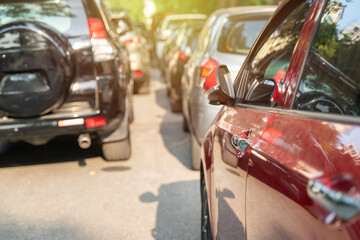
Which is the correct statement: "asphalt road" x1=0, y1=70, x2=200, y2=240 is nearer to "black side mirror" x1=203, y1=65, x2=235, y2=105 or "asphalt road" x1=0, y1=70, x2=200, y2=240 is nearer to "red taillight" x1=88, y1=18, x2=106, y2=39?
"black side mirror" x1=203, y1=65, x2=235, y2=105

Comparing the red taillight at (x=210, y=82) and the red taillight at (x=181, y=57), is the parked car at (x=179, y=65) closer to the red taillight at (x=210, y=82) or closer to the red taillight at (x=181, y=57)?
the red taillight at (x=181, y=57)

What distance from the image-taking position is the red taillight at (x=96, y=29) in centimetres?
516

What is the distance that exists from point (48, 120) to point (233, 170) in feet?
10.6

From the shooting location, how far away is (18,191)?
16.8 ft

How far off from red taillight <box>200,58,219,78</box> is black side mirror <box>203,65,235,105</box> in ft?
7.69

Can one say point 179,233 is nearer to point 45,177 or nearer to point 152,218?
point 152,218

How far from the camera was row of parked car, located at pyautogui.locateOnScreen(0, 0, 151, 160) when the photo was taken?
4.88 m

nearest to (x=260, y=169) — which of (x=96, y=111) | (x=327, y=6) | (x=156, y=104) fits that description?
(x=327, y=6)

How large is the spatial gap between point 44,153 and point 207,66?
291cm

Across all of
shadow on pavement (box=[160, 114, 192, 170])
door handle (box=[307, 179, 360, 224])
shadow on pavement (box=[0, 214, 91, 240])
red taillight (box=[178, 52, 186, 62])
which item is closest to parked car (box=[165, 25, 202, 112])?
red taillight (box=[178, 52, 186, 62])

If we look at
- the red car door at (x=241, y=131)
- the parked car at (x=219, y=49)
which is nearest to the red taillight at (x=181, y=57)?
the parked car at (x=219, y=49)

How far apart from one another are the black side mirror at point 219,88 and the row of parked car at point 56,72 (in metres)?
2.58

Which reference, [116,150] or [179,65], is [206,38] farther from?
[179,65]

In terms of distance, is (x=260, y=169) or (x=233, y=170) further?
(x=233, y=170)
